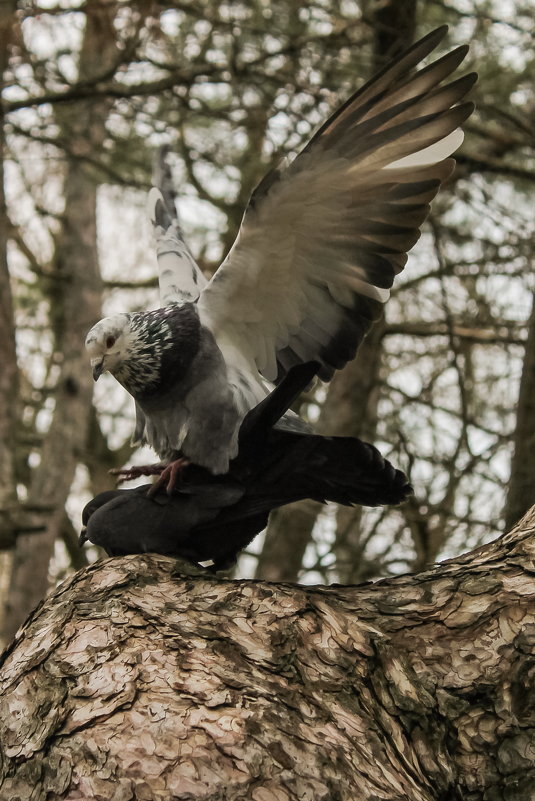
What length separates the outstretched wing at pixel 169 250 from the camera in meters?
4.90

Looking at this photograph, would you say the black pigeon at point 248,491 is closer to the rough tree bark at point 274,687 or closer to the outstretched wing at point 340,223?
the rough tree bark at point 274,687

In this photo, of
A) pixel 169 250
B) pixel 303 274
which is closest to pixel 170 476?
pixel 303 274

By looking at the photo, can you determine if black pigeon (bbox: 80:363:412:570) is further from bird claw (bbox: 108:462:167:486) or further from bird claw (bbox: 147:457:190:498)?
bird claw (bbox: 108:462:167:486)

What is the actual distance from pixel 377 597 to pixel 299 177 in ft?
5.05

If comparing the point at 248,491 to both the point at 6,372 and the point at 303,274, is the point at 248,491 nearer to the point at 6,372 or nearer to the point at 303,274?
the point at 303,274

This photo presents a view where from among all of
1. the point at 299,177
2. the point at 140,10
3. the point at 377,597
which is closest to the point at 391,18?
the point at 140,10

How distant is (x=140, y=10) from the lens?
665cm

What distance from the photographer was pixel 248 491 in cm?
387

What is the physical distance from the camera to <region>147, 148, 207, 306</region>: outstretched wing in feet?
16.1

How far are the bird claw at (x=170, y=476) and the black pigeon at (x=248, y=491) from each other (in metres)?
0.02

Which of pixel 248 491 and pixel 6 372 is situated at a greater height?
pixel 6 372

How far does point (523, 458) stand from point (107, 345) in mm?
2059

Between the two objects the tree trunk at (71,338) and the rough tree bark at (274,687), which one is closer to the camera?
the rough tree bark at (274,687)

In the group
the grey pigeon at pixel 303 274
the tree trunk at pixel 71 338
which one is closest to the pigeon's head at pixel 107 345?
the grey pigeon at pixel 303 274
